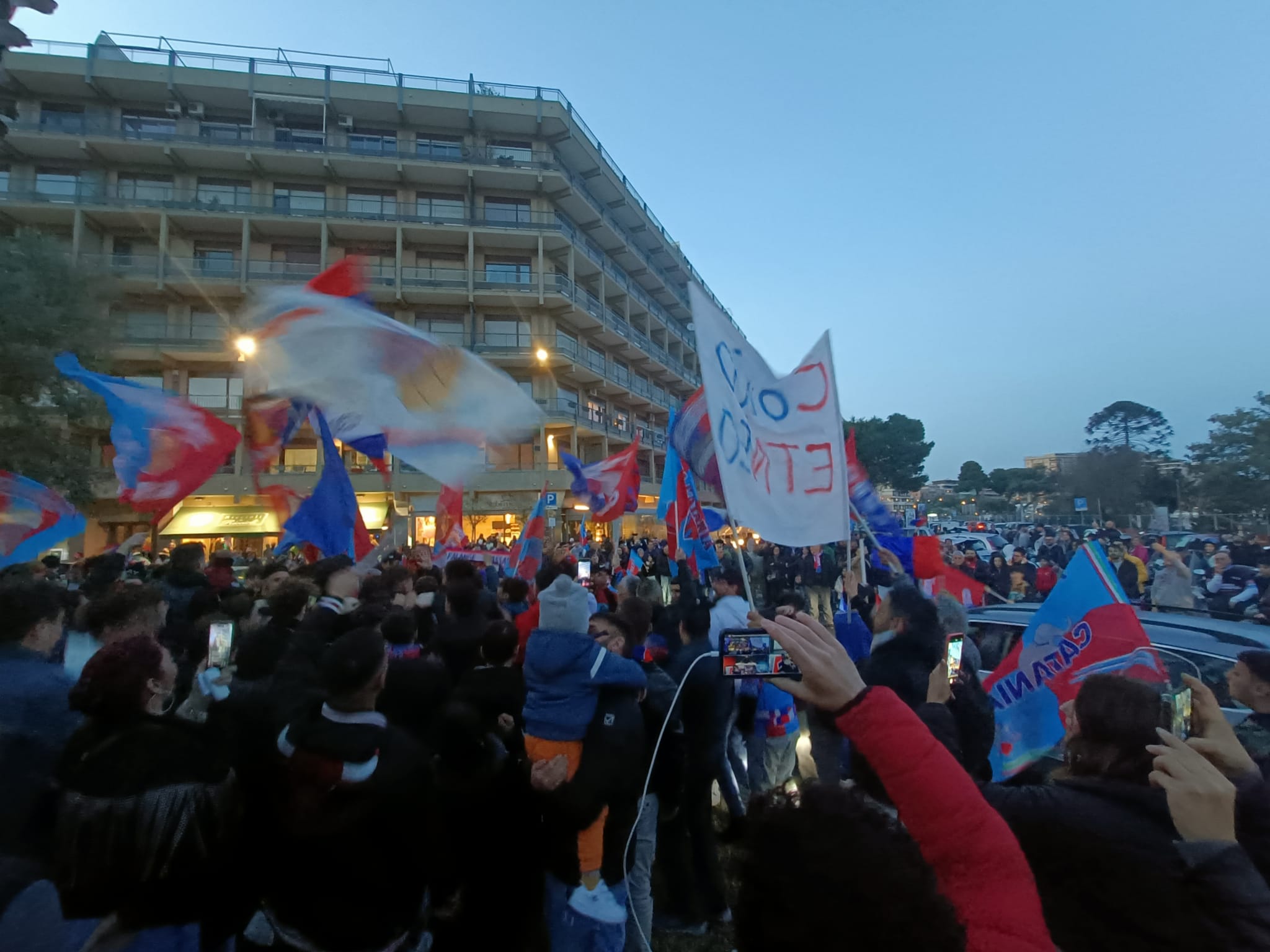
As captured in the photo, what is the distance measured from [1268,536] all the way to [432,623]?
64.2ft

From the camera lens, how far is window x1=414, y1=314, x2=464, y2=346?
31172 mm

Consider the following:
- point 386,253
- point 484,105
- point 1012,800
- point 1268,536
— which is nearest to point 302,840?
point 1012,800

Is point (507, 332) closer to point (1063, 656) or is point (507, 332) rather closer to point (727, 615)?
point (727, 615)

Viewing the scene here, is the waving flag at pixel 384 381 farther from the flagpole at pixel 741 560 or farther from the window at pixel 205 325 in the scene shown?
the window at pixel 205 325

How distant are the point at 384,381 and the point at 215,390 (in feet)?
97.7

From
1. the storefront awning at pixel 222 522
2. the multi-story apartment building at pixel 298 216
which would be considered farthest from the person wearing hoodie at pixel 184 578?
the storefront awning at pixel 222 522

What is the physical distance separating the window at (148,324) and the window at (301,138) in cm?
958

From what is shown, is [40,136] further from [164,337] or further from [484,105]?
[484,105]

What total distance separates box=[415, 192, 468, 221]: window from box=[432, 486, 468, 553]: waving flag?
25.1 metres

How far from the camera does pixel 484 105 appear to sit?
31.2m

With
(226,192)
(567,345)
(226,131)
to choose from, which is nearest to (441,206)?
(567,345)

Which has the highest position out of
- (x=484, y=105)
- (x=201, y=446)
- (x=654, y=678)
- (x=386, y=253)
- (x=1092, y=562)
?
(x=484, y=105)

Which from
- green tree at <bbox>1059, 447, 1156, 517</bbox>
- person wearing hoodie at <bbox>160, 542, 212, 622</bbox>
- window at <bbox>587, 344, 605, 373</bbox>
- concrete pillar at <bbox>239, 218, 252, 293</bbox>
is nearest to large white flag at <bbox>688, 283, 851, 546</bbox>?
person wearing hoodie at <bbox>160, 542, 212, 622</bbox>

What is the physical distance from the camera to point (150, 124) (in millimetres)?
28688
